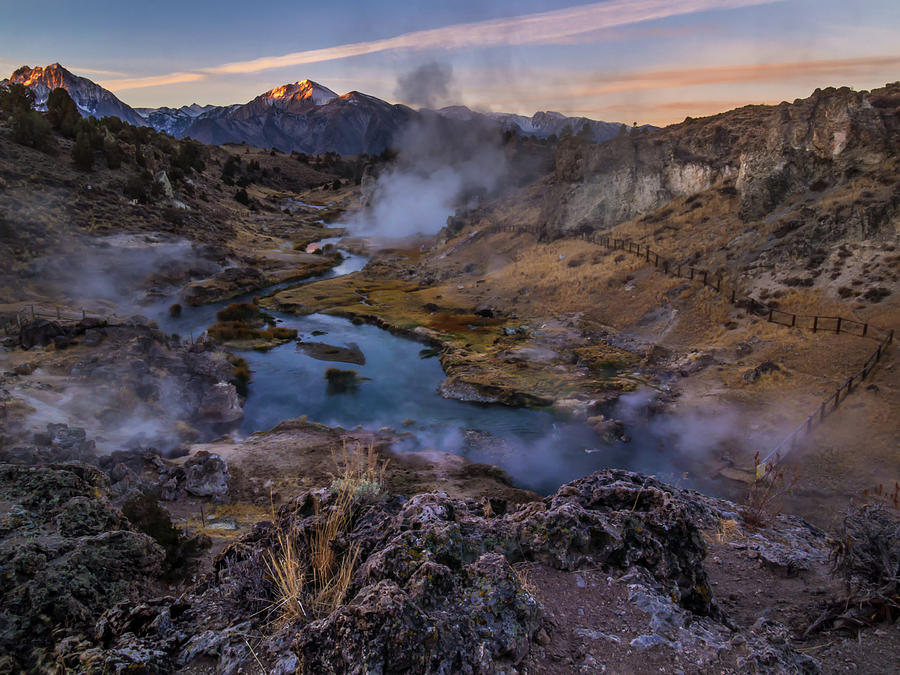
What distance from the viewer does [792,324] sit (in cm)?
2681

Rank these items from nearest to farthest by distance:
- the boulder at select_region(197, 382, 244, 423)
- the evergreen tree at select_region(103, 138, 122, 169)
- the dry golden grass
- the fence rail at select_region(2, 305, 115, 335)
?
the dry golden grass
the boulder at select_region(197, 382, 244, 423)
the fence rail at select_region(2, 305, 115, 335)
the evergreen tree at select_region(103, 138, 122, 169)

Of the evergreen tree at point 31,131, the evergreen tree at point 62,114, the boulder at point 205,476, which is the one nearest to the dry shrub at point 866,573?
the boulder at point 205,476

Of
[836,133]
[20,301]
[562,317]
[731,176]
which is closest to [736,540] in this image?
[562,317]

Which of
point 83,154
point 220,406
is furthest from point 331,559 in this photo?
point 83,154

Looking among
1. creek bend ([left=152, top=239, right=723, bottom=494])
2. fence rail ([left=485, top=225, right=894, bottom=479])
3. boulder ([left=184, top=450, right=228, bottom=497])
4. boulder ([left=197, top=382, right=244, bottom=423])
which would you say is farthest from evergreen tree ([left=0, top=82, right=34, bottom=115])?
fence rail ([left=485, top=225, right=894, bottom=479])

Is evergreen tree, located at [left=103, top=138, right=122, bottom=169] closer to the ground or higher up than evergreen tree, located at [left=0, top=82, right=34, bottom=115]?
closer to the ground

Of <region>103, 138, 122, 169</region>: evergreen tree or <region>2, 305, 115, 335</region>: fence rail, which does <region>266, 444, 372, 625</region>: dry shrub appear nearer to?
<region>2, 305, 115, 335</region>: fence rail

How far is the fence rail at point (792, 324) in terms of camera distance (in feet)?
63.7

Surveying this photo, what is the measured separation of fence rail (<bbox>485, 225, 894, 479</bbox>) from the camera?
1942 centimetres

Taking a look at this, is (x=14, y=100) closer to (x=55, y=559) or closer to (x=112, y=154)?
(x=112, y=154)

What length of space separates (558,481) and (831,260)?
21.6m

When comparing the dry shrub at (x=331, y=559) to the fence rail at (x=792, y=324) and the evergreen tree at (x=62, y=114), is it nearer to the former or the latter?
the fence rail at (x=792, y=324)

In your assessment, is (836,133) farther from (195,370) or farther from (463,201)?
(463,201)

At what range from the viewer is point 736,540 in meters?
9.02
